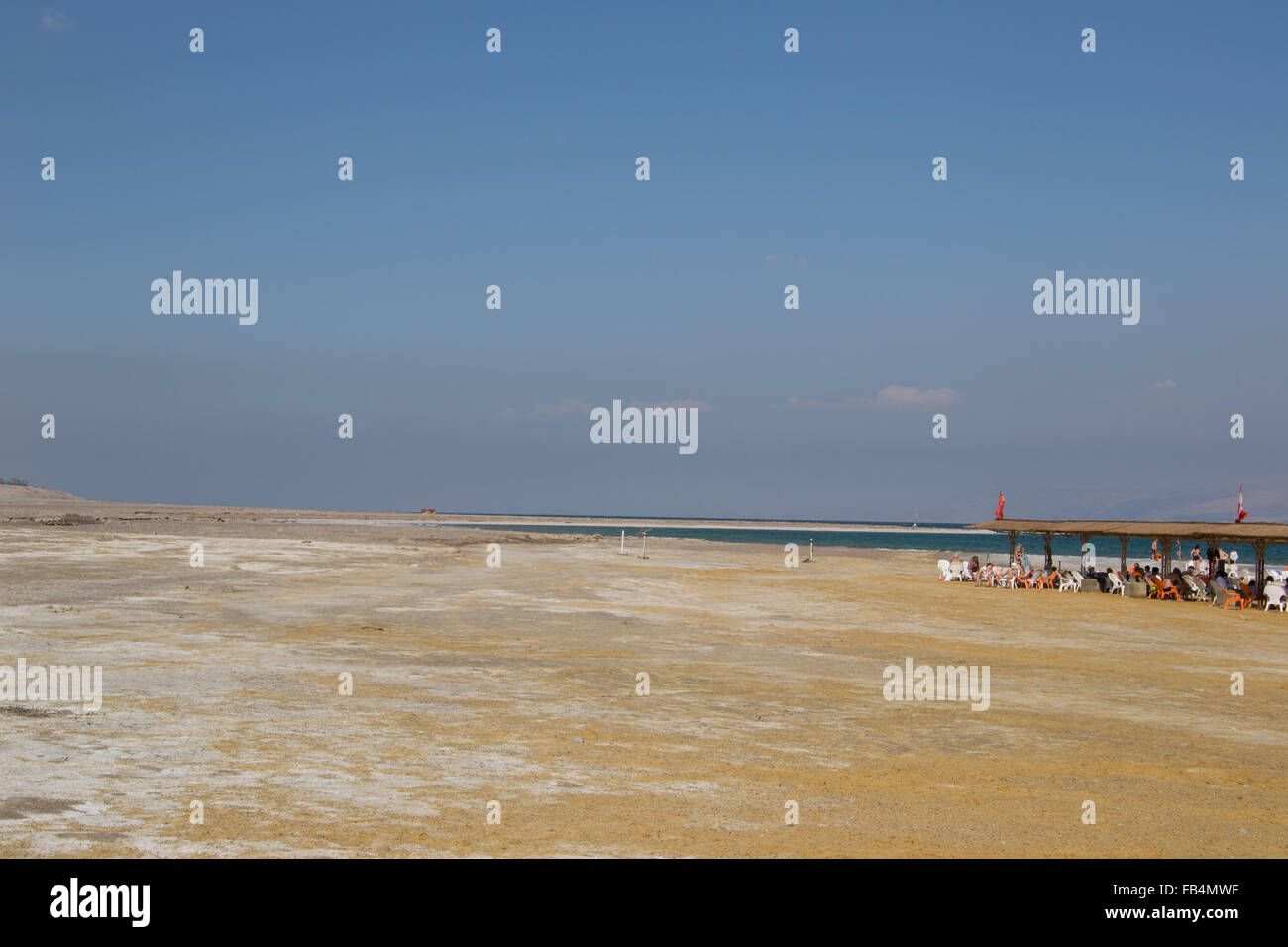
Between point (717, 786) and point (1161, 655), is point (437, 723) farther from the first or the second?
point (1161, 655)

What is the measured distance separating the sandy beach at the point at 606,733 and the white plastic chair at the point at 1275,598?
7780 mm

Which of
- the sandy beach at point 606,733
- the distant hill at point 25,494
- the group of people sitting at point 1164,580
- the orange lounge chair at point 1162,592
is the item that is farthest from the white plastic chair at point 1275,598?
the distant hill at point 25,494

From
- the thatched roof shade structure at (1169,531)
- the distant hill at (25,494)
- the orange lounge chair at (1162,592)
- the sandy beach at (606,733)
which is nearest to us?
the sandy beach at (606,733)

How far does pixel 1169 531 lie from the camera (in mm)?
38312

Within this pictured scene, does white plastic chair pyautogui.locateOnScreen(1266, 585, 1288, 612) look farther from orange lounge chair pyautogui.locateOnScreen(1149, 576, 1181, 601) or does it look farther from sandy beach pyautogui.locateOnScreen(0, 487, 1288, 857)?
sandy beach pyautogui.locateOnScreen(0, 487, 1288, 857)

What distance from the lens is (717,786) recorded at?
996cm

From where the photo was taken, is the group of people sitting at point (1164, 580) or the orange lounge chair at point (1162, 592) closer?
the group of people sitting at point (1164, 580)

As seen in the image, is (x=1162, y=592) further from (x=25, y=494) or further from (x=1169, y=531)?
(x=25, y=494)

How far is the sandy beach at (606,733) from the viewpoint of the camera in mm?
8320

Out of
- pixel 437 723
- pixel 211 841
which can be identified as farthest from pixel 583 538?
pixel 211 841

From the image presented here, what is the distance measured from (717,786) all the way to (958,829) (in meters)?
2.35

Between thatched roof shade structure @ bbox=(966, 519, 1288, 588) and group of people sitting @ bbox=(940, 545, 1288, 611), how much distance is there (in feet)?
1.79

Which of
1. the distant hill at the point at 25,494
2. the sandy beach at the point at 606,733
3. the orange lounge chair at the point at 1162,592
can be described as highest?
the distant hill at the point at 25,494

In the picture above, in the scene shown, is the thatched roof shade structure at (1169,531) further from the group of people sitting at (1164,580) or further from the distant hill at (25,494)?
the distant hill at (25,494)
